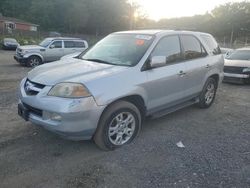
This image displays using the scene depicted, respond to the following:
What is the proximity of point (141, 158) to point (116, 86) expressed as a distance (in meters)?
1.10

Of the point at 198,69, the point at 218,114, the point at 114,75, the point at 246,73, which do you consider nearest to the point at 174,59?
the point at 198,69

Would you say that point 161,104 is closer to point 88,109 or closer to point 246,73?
point 88,109

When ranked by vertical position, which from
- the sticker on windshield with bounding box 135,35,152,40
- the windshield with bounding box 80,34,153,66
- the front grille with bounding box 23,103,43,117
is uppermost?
the sticker on windshield with bounding box 135,35,152,40

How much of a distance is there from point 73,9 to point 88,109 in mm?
58570

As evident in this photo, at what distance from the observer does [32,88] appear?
4160 mm

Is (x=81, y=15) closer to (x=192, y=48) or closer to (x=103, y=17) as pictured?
(x=103, y=17)

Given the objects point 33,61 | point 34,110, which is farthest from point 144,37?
point 33,61

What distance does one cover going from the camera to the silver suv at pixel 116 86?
3.79 meters

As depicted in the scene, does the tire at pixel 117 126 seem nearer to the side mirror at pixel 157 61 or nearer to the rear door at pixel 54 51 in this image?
the side mirror at pixel 157 61

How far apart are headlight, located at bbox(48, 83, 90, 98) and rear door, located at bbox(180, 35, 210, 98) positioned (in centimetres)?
236

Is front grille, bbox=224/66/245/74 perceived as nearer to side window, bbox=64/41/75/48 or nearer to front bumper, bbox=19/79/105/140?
front bumper, bbox=19/79/105/140

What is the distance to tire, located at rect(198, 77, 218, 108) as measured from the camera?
629 centimetres

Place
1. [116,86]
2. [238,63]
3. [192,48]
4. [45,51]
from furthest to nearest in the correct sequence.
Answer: [45,51]
[238,63]
[192,48]
[116,86]

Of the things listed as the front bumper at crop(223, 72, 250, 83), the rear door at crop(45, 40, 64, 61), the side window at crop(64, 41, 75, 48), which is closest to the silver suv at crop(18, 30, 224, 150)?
the front bumper at crop(223, 72, 250, 83)
